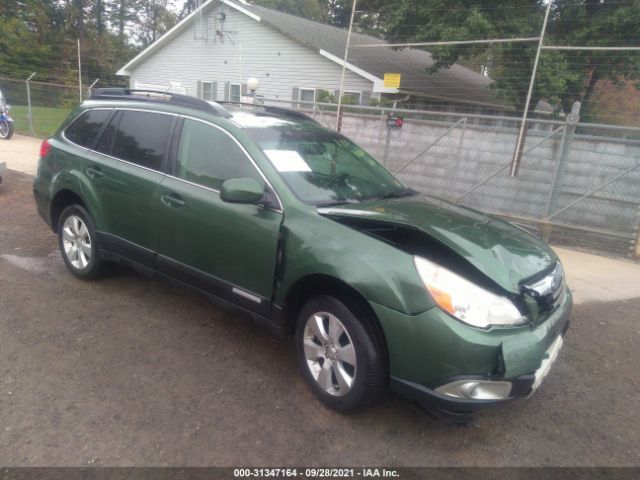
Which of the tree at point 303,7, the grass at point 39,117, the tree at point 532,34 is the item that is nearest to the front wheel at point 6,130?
the grass at point 39,117

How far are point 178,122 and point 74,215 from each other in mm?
1549

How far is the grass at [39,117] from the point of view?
1673cm

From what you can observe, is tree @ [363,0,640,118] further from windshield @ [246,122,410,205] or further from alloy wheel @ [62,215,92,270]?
alloy wheel @ [62,215,92,270]

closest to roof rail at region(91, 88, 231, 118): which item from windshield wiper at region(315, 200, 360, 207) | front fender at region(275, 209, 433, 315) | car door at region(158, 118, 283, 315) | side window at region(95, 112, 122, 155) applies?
car door at region(158, 118, 283, 315)

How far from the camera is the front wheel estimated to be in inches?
554

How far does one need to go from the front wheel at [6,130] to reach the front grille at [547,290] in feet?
51.6

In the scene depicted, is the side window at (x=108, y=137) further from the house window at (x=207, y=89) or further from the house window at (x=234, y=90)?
the house window at (x=207, y=89)

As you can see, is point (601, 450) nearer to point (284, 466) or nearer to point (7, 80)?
point (284, 466)

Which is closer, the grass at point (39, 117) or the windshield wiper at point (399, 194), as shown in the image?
the windshield wiper at point (399, 194)

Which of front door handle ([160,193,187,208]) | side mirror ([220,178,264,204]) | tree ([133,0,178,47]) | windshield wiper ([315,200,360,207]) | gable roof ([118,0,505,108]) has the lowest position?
front door handle ([160,193,187,208])

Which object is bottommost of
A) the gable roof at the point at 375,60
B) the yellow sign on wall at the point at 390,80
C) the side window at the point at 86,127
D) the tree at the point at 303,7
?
the side window at the point at 86,127

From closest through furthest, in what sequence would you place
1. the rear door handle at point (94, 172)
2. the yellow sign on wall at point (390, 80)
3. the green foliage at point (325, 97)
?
1. the rear door handle at point (94, 172)
2. the yellow sign on wall at point (390, 80)
3. the green foliage at point (325, 97)

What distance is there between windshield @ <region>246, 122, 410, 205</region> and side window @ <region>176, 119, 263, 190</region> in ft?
0.57

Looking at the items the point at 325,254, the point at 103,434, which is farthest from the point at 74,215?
the point at 325,254
